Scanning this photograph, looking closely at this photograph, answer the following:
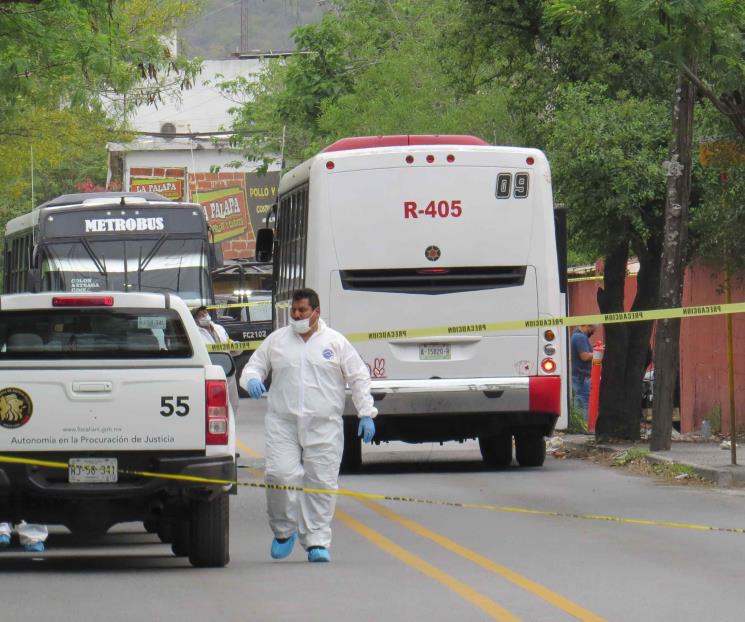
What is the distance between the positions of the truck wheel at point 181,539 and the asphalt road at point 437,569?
103mm

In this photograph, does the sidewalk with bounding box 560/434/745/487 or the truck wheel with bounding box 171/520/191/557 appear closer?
the truck wheel with bounding box 171/520/191/557

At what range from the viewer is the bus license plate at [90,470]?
33.4ft

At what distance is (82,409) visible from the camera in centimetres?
1016

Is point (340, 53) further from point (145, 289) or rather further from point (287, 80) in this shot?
point (145, 289)

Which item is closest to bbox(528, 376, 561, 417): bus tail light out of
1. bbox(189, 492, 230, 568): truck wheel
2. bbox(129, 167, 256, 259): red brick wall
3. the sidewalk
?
the sidewalk

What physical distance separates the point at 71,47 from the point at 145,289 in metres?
11.1

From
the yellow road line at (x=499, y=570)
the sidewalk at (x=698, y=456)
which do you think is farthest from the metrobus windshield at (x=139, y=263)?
the yellow road line at (x=499, y=570)

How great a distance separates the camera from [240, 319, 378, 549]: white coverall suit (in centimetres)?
1109

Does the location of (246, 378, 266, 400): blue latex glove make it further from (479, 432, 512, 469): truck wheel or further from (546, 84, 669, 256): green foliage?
(546, 84, 669, 256): green foliage

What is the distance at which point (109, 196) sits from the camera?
2891cm

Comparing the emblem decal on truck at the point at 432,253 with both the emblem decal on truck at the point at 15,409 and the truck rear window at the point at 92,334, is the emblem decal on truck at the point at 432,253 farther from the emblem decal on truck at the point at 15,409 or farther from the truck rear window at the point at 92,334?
the emblem decal on truck at the point at 15,409

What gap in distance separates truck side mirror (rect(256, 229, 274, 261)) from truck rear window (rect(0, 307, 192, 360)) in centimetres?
1029

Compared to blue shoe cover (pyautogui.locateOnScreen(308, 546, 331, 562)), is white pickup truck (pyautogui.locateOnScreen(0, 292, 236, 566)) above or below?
above

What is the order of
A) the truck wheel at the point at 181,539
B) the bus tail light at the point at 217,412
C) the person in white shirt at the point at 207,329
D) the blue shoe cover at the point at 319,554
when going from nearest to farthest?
the bus tail light at the point at 217,412 < the blue shoe cover at the point at 319,554 < the truck wheel at the point at 181,539 < the person in white shirt at the point at 207,329
